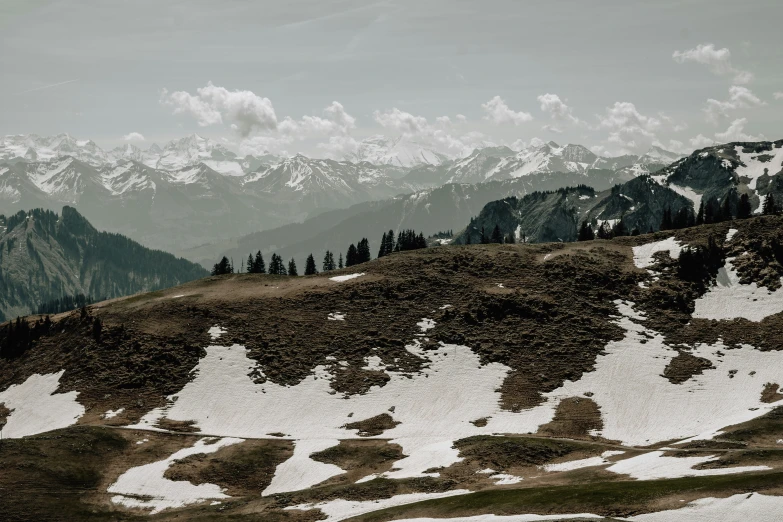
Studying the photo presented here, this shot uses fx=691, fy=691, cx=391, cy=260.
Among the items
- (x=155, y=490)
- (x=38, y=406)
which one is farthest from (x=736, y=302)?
(x=38, y=406)

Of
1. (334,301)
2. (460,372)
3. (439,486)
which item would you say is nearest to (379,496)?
(439,486)

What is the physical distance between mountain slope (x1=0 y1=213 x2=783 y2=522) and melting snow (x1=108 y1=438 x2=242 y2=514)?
0.91ft

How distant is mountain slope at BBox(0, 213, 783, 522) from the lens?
182ft

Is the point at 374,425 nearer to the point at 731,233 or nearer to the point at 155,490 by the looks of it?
the point at 155,490

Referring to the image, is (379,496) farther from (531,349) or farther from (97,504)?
(531,349)

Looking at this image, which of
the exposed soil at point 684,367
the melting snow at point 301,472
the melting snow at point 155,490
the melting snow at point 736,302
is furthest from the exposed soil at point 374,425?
the melting snow at point 736,302

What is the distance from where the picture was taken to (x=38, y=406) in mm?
88000

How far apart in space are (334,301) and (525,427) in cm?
4340

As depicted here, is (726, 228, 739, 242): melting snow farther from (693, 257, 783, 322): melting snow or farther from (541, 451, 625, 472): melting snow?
(541, 451, 625, 472): melting snow

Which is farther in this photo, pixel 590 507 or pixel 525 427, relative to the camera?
pixel 525 427

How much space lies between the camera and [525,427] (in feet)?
245

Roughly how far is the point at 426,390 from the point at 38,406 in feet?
162

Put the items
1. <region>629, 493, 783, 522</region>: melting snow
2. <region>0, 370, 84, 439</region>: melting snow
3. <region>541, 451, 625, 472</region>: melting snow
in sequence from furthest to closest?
<region>0, 370, 84, 439</region>: melting snow
<region>541, 451, 625, 472</region>: melting snow
<region>629, 493, 783, 522</region>: melting snow

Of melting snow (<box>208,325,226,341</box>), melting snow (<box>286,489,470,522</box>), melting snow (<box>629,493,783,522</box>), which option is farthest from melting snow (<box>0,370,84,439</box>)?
melting snow (<box>629,493,783,522</box>)
